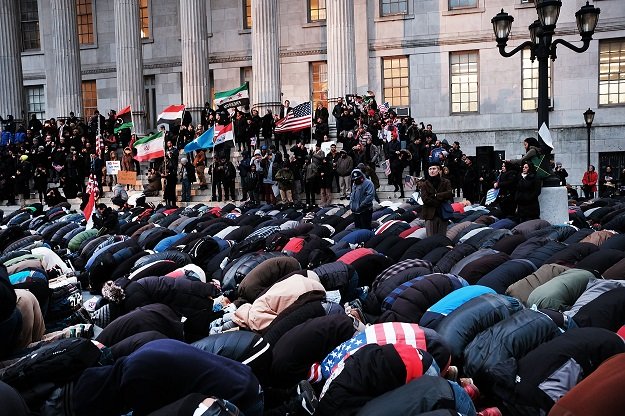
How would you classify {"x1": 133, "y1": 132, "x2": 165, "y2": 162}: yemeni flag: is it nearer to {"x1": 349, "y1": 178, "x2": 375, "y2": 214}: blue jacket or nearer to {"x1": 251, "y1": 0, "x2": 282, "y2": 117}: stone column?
{"x1": 251, "y1": 0, "x2": 282, "y2": 117}: stone column

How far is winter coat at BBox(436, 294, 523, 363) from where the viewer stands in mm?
7664

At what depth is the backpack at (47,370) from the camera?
658 cm

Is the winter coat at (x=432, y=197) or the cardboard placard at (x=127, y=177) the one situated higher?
the winter coat at (x=432, y=197)

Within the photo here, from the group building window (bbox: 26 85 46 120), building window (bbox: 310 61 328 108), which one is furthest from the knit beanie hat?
building window (bbox: 26 85 46 120)

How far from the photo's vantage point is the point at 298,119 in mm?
28094

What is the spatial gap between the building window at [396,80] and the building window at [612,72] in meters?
8.67

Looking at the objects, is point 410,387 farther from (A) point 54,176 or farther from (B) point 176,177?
(A) point 54,176

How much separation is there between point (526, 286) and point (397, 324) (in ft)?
8.70

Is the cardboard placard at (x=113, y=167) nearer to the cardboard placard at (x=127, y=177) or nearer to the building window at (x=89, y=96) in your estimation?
the cardboard placard at (x=127, y=177)

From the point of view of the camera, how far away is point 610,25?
113 feet

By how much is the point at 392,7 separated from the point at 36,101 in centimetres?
2083

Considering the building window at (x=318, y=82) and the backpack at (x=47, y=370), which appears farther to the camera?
the building window at (x=318, y=82)

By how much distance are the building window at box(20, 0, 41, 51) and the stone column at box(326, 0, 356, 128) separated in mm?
19935

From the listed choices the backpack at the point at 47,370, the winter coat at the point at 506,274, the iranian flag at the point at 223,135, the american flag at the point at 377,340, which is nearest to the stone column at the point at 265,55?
the iranian flag at the point at 223,135
